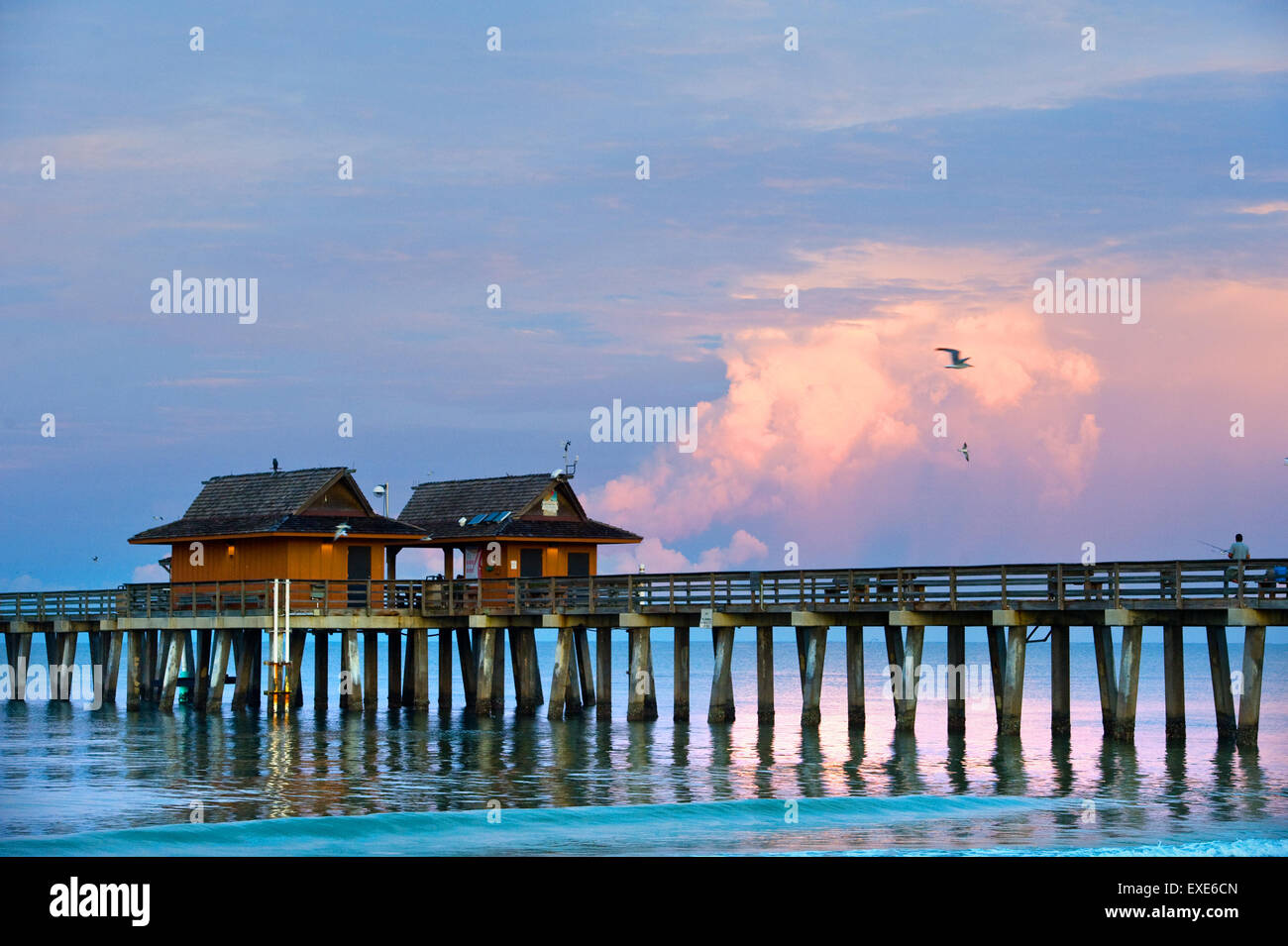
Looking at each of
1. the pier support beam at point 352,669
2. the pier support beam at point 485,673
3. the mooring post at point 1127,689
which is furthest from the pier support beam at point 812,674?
the pier support beam at point 352,669

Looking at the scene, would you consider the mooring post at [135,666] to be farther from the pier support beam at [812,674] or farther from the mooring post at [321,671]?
the pier support beam at [812,674]

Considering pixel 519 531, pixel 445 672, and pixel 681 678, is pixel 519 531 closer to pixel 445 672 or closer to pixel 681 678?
pixel 445 672

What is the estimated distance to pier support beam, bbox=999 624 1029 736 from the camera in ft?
109

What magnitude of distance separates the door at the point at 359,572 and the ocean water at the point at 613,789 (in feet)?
10.2

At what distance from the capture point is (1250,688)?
102 feet

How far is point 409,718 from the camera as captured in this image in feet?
144

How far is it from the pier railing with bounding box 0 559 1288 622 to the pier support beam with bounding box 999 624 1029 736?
112 centimetres

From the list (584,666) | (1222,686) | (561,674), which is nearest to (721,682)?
(561,674)

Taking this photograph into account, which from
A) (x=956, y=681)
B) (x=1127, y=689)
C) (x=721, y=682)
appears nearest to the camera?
(x=1127, y=689)

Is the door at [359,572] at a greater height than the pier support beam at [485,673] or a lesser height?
greater

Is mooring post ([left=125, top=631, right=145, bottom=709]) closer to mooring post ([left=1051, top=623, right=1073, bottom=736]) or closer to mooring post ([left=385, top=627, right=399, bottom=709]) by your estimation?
mooring post ([left=385, top=627, right=399, bottom=709])

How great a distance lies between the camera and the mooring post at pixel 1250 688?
101 ft

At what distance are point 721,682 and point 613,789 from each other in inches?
410
